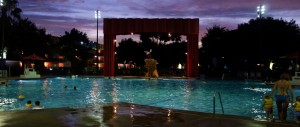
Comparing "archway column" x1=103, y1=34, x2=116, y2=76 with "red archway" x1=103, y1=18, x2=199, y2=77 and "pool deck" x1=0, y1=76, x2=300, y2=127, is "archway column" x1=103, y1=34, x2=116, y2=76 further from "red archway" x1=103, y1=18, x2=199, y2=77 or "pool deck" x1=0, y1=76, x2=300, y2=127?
"pool deck" x1=0, y1=76, x2=300, y2=127

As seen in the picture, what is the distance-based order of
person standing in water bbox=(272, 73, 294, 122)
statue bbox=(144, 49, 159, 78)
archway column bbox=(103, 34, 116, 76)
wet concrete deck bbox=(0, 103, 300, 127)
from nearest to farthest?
wet concrete deck bbox=(0, 103, 300, 127) < person standing in water bbox=(272, 73, 294, 122) < statue bbox=(144, 49, 159, 78) < archway column bbox=(103, 34, 116, 76)

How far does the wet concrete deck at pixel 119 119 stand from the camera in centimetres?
901

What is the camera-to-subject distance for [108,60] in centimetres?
5234

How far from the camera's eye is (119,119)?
32.2 feet

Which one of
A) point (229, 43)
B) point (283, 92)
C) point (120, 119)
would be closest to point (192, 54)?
point (229, 43)

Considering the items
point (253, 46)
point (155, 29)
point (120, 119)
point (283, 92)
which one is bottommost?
point (120, 119)

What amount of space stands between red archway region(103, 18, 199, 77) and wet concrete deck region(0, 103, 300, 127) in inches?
1514

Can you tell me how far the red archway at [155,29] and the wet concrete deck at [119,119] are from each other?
3847cm

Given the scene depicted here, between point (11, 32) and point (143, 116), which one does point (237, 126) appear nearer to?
point (143, 116)

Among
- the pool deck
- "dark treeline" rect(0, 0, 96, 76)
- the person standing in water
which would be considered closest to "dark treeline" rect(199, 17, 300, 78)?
"dark treeline" rect(0, 0, 96, 76)

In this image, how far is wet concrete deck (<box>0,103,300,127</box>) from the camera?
9008 millimetres

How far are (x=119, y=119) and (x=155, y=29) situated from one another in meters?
40.2

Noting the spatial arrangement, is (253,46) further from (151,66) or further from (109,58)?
(109,58)

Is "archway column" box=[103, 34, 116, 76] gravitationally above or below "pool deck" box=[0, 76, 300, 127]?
above
